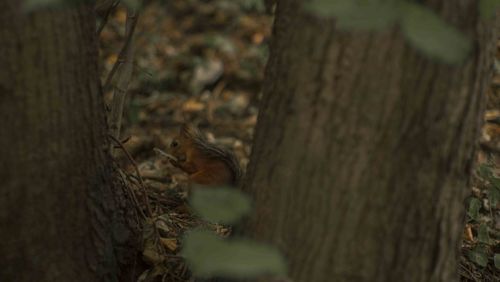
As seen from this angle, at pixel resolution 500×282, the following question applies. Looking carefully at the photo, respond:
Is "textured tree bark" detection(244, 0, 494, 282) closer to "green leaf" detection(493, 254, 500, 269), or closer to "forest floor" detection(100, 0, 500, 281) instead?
"forest floor" detection(100, 0, 500, 281)

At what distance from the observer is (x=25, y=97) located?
69.5 inches

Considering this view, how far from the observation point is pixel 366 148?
1593mm

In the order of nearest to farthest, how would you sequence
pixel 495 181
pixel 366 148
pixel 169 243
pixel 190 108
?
pixel 366 148, pixel 169 243, pixel 495 181, pixel 190 108

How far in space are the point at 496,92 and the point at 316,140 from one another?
3732 millimetres

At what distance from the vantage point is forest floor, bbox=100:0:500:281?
256 cm

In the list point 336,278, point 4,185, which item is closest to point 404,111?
point 336,278

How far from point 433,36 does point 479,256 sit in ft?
5.01

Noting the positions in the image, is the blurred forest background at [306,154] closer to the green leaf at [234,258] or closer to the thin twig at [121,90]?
the green leaf at [234,258]

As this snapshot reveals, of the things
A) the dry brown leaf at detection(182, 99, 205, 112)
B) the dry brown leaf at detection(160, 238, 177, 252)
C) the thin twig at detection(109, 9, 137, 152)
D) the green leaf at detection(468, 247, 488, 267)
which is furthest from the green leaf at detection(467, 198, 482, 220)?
the dry brown leaf at detection(182, 99, 205, 112)

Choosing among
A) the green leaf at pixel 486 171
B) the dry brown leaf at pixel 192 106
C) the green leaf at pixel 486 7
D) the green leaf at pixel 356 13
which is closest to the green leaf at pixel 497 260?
the green leaf at pixel 486 171

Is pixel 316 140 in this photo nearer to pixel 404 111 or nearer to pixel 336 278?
pixel 404 111

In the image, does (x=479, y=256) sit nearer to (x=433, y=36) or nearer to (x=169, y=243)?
(x=169, y=243)

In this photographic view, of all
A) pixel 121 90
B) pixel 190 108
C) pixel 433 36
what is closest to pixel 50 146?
pixel 121 90

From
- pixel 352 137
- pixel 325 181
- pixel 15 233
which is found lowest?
pixel 15 233
